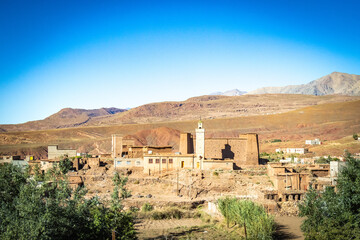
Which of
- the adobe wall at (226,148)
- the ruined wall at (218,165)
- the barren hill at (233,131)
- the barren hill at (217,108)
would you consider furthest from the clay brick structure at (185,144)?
the barren hill at (217,108)

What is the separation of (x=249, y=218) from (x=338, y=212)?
5451mm

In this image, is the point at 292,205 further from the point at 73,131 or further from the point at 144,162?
the point at 73,131

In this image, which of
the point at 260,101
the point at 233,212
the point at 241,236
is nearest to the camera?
the point at 241,236

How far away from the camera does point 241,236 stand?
2467 centimetres

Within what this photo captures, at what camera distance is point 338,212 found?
2208 cm

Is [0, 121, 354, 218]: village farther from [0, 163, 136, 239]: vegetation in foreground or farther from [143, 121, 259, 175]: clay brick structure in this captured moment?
[0, 163, 136, 239]: vegetation in foreground

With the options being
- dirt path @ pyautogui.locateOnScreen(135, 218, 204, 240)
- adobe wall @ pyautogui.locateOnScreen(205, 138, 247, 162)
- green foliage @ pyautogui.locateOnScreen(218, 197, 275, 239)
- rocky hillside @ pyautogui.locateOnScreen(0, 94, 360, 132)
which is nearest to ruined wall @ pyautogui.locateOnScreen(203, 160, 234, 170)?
adobe wall @ pyautogui.locateOnScreen(205, 138, 247, 162)

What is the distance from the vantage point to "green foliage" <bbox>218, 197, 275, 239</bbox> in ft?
78.4

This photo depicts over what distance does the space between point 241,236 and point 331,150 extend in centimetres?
4224

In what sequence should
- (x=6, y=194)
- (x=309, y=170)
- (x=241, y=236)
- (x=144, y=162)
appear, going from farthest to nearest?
1. (x=144, y=162)
2. (x=309, y=170)
3. (x=241, y=236)
4. (x=6, y=194)

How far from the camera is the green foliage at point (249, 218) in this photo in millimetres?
23891

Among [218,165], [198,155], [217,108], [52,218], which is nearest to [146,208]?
[218,165]

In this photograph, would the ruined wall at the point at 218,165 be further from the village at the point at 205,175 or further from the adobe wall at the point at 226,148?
the adobe wall at the point at 226,148

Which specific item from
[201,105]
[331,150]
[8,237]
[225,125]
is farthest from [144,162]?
[201,105]
